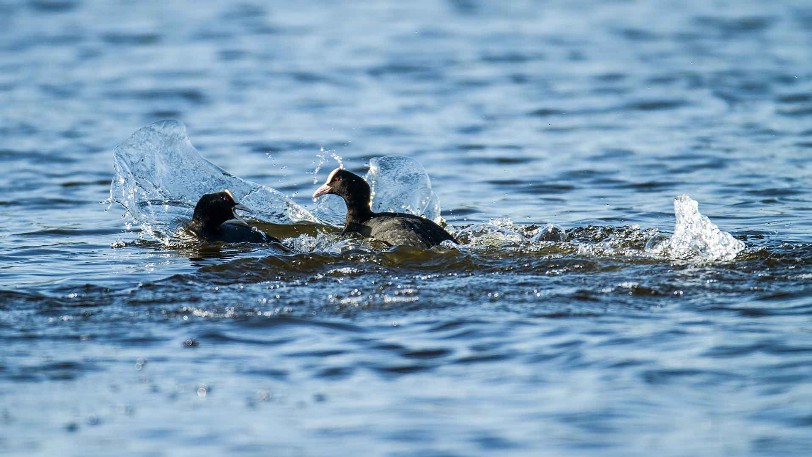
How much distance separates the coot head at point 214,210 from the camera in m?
8.23

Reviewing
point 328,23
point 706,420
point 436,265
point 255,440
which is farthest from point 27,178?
point 328,23

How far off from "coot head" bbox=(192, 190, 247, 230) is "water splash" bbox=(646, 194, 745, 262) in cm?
279

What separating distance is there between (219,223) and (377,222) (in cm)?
108

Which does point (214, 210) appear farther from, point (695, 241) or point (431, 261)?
point (695, 241)

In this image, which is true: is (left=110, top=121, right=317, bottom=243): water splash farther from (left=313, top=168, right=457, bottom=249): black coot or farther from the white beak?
(left=313, top=168, right=457, bottom=249): black coot

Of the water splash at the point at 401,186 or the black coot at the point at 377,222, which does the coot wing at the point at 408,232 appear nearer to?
the black coot at the point at 377,222

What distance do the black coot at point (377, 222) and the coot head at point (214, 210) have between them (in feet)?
2.19

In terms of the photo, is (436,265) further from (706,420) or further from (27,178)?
(27,178)

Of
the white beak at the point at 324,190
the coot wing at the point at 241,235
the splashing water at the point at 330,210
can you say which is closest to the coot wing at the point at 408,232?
the white beak at the point at 324,190

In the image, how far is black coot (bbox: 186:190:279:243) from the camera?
26.8ft

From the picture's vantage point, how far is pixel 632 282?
21.4 feet

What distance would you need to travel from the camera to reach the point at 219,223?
8.28 m

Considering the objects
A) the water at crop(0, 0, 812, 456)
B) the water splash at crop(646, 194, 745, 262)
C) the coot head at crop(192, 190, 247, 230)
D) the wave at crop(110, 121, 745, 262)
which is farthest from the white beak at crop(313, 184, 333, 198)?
the water splash at crop(646, 194, 745, 262)

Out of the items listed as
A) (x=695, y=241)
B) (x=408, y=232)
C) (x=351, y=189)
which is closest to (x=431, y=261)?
(x=408, y=232)
